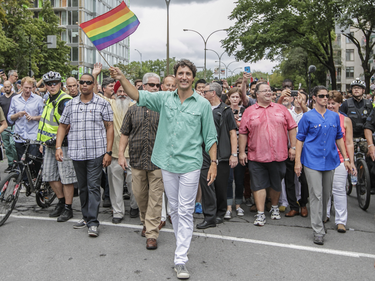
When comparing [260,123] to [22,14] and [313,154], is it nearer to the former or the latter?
[313,154]

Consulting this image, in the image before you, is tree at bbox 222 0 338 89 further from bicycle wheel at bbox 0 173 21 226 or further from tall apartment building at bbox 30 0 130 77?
tall apartment building at bbox 30 0 130 77

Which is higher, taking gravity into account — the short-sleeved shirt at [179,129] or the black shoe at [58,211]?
the short-sleeved shirt at [179,129]

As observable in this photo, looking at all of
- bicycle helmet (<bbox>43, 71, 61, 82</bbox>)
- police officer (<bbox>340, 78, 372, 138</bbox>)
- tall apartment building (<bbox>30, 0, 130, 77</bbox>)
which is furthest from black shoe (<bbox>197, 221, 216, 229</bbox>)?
tall apartment building (<bbox>30, 0, 130, 77</bbox>)

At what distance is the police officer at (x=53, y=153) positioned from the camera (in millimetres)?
5777

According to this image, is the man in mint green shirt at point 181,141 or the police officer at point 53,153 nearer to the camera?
the man in mint green shirt at point 181,141

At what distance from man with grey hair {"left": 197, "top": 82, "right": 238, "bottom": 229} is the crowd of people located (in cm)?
2

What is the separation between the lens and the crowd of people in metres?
3.96

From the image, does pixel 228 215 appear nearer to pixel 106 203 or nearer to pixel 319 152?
pixel 319 152

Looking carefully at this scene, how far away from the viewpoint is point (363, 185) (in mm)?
6727

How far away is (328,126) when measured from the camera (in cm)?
507

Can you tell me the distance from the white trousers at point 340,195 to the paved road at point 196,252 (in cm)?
22

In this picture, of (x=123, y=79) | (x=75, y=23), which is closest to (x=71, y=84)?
(x=123, y=79)

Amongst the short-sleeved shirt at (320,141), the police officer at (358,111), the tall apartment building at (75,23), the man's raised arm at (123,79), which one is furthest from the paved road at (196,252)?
the tall apartment building at (75,23)

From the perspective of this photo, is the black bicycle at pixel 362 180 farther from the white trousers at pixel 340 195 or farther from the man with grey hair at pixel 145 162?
the man with grey hair at pixel 145 162
